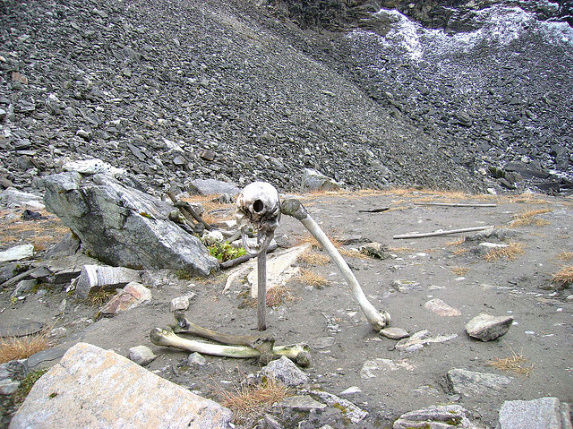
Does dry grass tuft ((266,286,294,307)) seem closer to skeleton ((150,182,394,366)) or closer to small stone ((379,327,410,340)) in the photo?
skeleton ((150,182,394,366))

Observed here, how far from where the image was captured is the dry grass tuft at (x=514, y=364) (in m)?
2.11

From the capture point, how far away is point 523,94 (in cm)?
2459

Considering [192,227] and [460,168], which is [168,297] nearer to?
[192,227]

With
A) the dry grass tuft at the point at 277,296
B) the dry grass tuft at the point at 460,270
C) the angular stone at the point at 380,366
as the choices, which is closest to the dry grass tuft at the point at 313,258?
the dry grass tuft at the point at 277,296

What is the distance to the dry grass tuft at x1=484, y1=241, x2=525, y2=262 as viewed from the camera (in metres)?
4.29

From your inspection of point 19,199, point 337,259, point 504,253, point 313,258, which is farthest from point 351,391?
→ point 19,199

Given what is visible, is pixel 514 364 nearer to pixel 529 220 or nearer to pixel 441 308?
pixel 441 308

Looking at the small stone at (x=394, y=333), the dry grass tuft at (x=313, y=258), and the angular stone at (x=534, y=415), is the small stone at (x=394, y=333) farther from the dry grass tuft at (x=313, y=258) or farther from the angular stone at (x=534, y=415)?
the dry grass tuft at (x=313, y=258)

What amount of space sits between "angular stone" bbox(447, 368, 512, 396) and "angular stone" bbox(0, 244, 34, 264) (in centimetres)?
527

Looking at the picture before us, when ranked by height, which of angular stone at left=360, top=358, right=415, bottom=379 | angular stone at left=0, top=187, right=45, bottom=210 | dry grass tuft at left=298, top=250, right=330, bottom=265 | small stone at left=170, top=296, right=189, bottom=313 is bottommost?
angular stone at left=0, top=187, right=45, bottom=210

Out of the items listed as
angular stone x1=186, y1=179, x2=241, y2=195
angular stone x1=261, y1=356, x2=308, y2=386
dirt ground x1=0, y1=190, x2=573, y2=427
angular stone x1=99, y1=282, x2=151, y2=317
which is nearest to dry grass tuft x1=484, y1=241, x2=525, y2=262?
dirt ground x1=0, y1=190, x2=573, y2=427

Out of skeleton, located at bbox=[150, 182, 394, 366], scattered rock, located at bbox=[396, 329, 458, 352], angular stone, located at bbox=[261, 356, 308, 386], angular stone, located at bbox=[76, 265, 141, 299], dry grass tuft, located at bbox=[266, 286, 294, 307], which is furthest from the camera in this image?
angular stone, located at bbox=[76, 265, 141, 299]

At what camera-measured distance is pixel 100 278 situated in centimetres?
391

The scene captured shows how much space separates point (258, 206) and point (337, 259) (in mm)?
782
